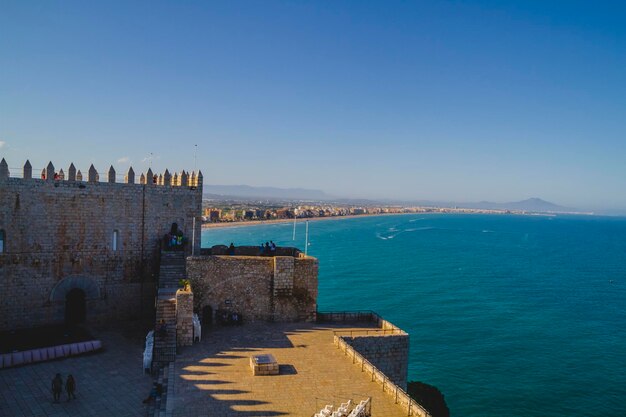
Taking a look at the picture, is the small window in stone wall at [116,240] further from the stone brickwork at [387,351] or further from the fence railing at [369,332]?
the stone brickwork at [387,351]

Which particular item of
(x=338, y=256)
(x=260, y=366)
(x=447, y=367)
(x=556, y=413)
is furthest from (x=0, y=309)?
(x=338, y=256)

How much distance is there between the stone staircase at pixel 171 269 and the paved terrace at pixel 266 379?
2842 millimetres

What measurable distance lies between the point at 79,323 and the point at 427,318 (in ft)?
105

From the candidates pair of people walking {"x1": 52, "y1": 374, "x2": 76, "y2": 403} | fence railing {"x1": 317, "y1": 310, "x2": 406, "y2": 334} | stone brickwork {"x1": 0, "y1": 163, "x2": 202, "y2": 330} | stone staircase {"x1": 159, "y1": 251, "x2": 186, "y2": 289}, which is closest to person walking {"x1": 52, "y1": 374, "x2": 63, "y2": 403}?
pair of people walking {"x1": 52, "y1": 374, "x2": 76, "y2": 403}

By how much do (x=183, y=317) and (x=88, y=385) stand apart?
378cm

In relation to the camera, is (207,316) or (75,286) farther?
(75,286)

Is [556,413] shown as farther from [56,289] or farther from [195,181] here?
[56,289]

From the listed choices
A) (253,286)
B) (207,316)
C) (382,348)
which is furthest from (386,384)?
(207,316)

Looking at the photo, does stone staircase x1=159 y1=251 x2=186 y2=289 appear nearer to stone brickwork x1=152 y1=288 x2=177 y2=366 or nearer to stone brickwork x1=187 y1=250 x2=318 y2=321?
stone brickwork x1=187 y1=250 x2=318 y2=321

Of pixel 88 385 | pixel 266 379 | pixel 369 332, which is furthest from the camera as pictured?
pixel 369 332

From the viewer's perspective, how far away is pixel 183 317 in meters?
18.0

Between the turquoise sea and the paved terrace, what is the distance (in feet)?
46.3

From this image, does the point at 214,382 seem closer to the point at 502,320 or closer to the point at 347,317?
the point at 347,317

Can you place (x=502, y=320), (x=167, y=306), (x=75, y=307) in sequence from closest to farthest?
1. (x=167, y=306)
2. (x=75, y=307)
3. (x=502, y=320)
